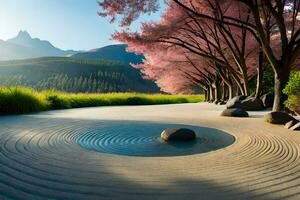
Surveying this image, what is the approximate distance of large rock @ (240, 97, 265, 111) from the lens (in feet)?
41.2

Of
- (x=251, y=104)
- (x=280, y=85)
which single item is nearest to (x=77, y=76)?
(x=251, y=104)

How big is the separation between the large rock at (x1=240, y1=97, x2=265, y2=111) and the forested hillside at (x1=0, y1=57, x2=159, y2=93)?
61104 mm

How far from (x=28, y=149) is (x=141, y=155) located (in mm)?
1635

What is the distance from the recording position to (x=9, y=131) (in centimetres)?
626

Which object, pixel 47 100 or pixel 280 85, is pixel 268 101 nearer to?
pixel 280 85

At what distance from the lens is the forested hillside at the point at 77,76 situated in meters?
75.2

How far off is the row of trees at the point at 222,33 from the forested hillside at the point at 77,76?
56050mm

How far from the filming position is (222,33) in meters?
12.8

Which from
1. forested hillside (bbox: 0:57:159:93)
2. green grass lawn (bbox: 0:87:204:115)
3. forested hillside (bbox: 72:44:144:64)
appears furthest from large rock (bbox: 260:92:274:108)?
forested hillside (bbox: 72:44:144:64)

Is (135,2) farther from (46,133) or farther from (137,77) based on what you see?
(137,77)

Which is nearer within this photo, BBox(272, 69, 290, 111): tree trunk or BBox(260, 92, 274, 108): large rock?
BBox(272, 69, 290, 111): tree trunk

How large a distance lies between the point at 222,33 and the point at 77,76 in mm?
75251

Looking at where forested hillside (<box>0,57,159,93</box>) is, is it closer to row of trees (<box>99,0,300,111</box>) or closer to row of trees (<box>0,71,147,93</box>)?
row of trees (<box>0,71,147,93</box>)

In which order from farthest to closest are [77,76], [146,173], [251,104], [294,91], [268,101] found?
1. [77,76]
2. [268,101]
3. [251,104]
4. [294,91]
5. [146,173]
